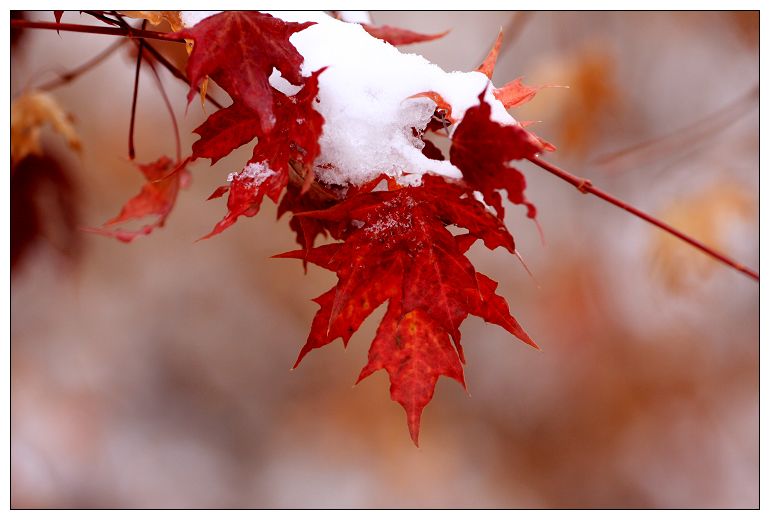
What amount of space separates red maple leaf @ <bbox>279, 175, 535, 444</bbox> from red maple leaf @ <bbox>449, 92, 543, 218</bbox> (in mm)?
36

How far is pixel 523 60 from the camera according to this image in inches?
100.0

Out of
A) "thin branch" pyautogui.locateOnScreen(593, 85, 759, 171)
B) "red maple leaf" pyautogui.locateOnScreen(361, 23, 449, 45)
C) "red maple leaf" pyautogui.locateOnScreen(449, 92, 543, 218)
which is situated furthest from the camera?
"thin branch" pyautogui.locateOnScreen(593, 85, 759, 171)

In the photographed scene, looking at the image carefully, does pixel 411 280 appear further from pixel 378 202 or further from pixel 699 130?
pixel 699 130

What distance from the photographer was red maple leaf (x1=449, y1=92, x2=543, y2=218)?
1.55 ft

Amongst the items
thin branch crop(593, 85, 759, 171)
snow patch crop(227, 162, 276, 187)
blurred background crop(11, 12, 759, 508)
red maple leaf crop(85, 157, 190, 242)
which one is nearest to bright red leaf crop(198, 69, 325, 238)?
snow patch crop(227, 162, 276, 187)

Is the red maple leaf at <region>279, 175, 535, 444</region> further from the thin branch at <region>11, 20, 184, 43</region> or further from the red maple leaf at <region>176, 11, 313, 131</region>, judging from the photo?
the thin branch at <region>11, 20, 184, 43</region>

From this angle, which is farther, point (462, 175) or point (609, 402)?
point (609, 402)

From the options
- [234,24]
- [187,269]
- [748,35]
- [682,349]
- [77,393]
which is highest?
[748,35]

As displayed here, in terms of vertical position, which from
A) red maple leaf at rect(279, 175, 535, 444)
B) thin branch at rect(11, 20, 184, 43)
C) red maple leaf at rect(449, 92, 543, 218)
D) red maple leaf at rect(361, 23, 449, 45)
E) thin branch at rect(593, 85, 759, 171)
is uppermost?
thin branch at rect(593, 85, 759, 171)

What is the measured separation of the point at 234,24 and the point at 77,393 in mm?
2551

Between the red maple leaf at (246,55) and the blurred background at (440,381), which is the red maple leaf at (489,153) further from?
the blurred background at (440,381)

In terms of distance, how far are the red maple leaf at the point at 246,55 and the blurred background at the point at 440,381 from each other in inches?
72.9
